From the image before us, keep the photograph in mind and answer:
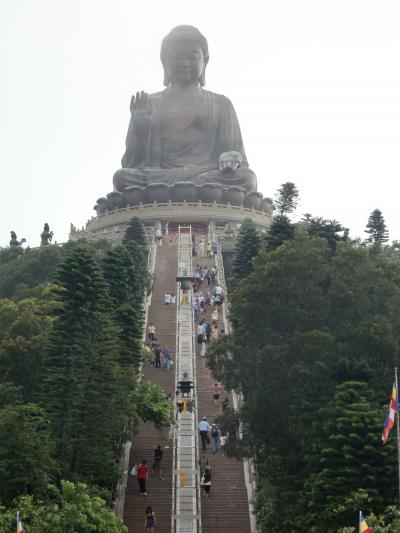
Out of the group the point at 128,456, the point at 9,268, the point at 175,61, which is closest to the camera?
the point at 128,456

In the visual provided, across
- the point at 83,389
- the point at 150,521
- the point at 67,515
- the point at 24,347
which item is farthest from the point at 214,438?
the point at 67,515

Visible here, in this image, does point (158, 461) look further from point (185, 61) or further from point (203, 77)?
point (203, 77)

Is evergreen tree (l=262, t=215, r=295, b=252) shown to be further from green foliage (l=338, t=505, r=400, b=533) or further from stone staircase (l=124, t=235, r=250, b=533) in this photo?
green foliage (l=338, t=505, r=400, b=533)

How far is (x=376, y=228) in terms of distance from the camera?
39219mm

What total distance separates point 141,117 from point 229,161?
16.2 ft

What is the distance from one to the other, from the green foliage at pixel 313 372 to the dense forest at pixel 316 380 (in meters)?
0.02

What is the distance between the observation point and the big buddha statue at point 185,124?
4681 cm

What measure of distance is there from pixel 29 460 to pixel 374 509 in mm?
5562

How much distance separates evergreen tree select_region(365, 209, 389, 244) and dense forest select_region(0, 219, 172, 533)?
668 inches

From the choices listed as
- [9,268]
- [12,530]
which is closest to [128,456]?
[12,530]


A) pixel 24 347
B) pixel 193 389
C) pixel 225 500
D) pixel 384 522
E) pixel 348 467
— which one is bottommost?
pixel 384 522

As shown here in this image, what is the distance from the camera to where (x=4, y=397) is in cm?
1834

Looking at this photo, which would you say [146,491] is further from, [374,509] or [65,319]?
[374,509]

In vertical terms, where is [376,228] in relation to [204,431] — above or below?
above
